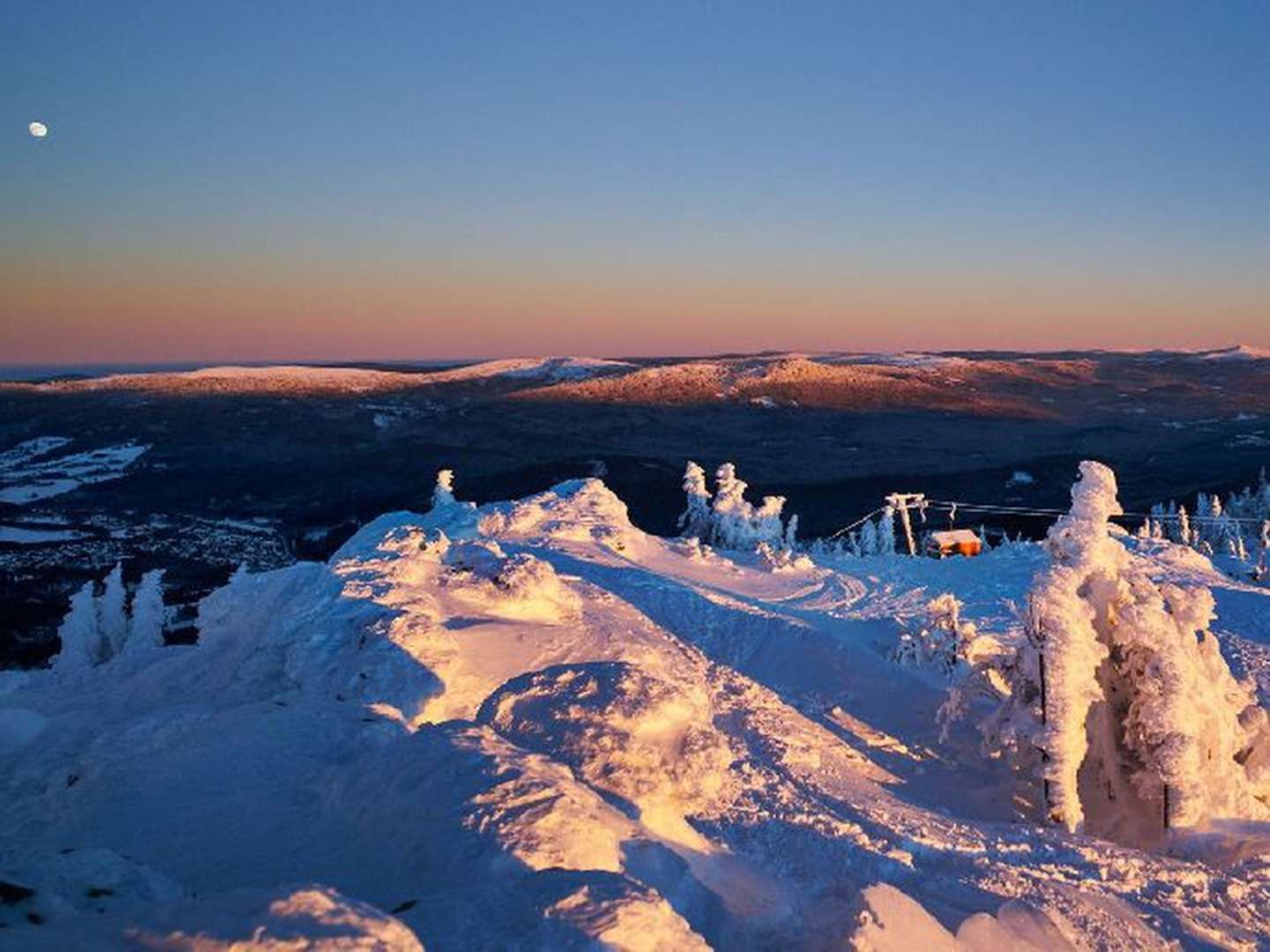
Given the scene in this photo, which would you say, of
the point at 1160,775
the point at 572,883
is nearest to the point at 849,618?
the point at 1160,775

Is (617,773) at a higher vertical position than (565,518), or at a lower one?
higher

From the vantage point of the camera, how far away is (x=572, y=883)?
5.74m

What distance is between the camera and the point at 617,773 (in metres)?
8.75

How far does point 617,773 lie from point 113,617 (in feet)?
68.1

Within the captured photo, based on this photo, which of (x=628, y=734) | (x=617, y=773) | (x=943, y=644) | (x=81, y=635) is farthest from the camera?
(x=81, y=635)

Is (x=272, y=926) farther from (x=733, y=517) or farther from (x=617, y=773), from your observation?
(x=733, y=517)

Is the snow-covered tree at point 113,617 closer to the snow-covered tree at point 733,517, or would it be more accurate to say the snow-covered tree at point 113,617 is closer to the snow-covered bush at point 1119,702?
the snow-covered bush at point 1119,702

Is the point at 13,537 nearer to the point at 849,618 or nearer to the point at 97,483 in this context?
the point at 97,483

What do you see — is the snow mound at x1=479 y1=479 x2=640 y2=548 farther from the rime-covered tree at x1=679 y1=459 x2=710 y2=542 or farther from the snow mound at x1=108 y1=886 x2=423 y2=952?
the snow mound at x1=108 y1=886 x2=423 y2=952

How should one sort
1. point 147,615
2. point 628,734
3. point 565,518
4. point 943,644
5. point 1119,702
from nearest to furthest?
point 628,734
point 1119,702
point 943,644
point 147,615
point 565,518

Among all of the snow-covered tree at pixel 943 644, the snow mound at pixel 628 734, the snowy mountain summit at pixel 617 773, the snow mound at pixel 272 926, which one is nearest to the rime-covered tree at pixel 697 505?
the snowy mountain summit at pixel 617 773

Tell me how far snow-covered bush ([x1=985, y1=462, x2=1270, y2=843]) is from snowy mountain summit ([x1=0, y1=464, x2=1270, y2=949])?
60 millimetres

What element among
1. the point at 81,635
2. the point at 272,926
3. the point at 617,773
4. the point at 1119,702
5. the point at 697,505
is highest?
the point at 272,926

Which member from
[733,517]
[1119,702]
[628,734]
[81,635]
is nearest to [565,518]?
[81,635]
